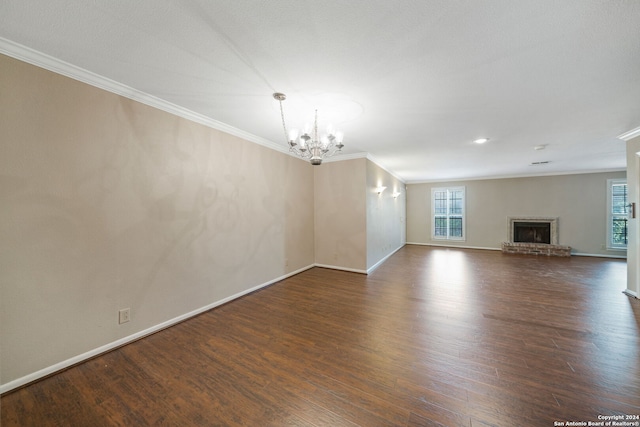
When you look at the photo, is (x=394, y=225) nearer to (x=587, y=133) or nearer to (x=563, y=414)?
(x=587, y=133)

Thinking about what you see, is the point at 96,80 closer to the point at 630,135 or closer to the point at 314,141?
the point at 314,141

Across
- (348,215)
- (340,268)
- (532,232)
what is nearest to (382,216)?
(348,215)

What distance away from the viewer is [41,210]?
5.65ft

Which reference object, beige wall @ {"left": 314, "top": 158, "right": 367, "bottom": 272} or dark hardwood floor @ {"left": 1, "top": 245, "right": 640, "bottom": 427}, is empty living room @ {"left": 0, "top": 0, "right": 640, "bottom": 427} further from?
beige wall @ {"left": 314, "top": 158, "right": 367, "bottom": 272}

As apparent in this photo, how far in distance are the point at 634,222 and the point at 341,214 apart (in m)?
4.51

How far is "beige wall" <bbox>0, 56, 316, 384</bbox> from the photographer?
→ 163 cm

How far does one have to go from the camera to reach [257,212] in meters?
3.61

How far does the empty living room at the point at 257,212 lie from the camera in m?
1.41

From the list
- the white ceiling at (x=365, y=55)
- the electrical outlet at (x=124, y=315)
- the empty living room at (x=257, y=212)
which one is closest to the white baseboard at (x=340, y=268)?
the empty living room at (x=257, y=212)

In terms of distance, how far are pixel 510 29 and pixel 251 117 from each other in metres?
2.54

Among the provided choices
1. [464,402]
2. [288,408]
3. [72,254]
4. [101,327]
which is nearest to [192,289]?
[101,327]

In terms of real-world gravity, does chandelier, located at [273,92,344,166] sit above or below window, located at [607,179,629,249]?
above

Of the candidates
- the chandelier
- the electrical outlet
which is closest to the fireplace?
the chandelier

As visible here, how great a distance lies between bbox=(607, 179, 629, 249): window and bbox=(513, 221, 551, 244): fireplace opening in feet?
4.08
